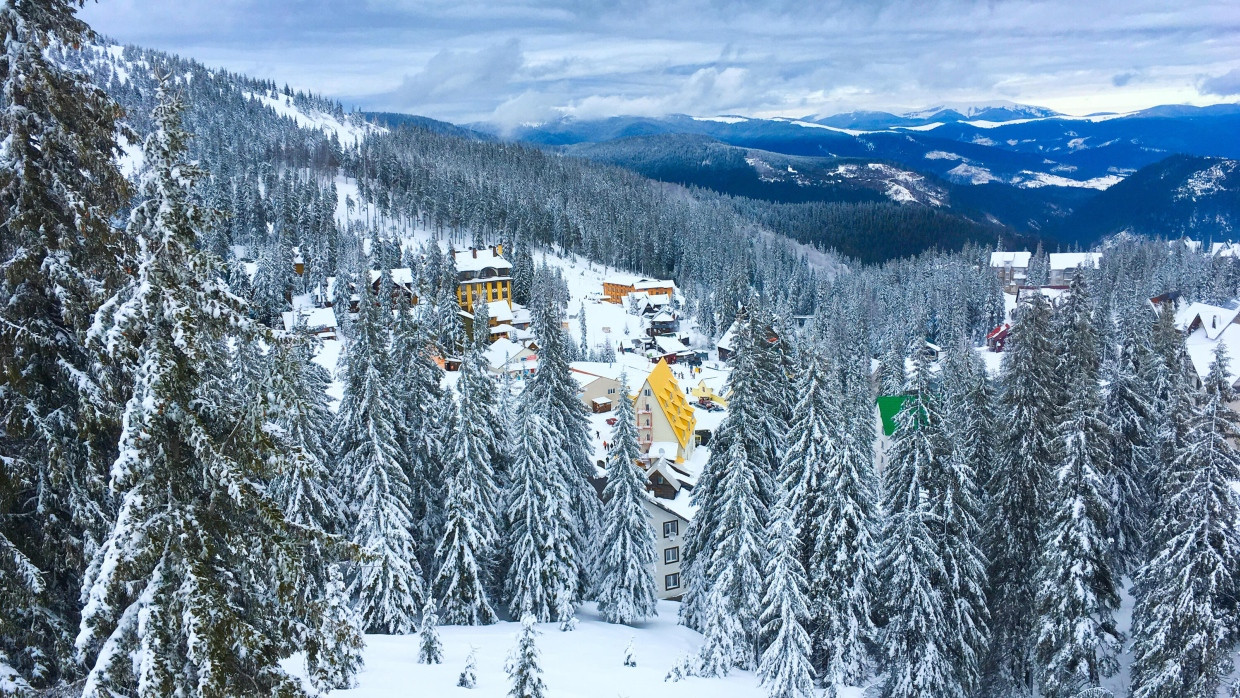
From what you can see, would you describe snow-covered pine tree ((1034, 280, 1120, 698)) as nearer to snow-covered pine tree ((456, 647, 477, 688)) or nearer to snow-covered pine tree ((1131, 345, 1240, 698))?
snow-covered pine tree ((1131, 345, 1240, 698))

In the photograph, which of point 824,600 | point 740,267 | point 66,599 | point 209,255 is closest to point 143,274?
point 209,255

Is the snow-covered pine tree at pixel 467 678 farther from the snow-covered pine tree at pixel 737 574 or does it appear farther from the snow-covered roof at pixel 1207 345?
the snow-covered roof at pixel 1207 345

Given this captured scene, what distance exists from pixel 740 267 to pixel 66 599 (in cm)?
13783

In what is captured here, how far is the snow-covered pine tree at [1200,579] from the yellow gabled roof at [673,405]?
40.7 meters

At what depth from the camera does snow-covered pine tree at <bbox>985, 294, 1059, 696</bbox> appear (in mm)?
24875

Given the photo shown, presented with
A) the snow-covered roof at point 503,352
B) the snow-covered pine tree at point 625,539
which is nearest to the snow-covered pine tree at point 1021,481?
the snow-covered pine tree at point 625,539

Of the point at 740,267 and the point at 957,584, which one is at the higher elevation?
the point at 740,267

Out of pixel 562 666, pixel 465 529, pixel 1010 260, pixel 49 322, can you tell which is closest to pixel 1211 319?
pixel 1010 260

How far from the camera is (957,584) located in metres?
22.6

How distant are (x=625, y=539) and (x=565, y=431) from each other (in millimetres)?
5543

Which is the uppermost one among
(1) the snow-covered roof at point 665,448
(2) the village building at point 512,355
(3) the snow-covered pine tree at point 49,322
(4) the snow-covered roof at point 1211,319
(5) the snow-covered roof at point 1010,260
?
(5) the snow-covered roof at point 1010,260

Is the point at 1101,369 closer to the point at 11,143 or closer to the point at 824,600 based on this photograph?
the point at 824,600

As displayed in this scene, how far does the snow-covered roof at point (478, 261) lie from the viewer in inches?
4490

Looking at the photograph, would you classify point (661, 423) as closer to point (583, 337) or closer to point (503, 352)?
point (503, 352)
